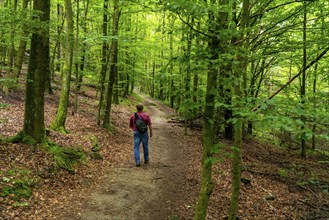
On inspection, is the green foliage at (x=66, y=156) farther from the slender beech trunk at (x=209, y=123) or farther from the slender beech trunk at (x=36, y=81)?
the slender beech trunk at (x=209, y=123)

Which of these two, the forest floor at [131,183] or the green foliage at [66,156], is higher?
the green foliage at [66,156]

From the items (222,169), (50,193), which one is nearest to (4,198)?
(50,193)

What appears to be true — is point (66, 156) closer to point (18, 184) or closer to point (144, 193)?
point (18, 184)

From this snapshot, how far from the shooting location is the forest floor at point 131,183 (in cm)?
630

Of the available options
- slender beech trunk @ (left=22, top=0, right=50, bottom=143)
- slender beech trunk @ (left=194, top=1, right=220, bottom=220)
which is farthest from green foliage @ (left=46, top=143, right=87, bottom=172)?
slender beech trunk @ (left=194, top=1, right=220, bottom=220)

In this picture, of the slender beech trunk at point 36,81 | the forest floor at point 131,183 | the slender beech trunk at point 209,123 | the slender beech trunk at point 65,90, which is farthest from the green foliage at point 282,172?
the slender beech trunk at point 36,81

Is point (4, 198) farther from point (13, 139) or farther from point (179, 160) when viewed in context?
point (179, 160)

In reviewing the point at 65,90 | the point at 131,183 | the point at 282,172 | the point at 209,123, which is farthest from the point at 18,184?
the point at 282,172

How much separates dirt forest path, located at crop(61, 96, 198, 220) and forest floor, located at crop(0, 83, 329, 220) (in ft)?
0.07

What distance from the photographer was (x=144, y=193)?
24.9ft

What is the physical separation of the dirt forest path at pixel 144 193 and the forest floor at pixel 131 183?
0.07ft

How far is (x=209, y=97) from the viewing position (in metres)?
4.46

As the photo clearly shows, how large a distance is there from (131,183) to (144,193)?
722 millimetres

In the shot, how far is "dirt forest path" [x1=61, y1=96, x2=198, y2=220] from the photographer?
6.38 m
